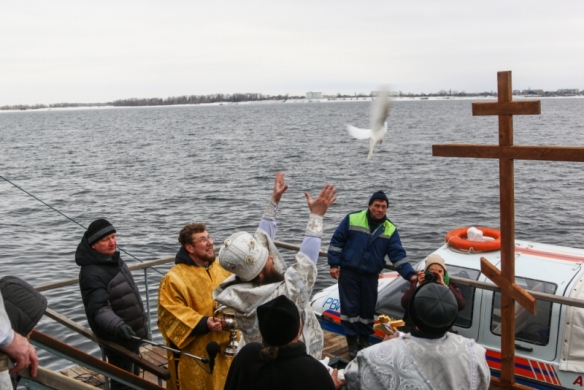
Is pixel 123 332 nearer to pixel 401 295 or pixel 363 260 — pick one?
pixel 363 260

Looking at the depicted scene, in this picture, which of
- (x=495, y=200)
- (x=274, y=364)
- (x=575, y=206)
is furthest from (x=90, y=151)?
(x=274, y=364)

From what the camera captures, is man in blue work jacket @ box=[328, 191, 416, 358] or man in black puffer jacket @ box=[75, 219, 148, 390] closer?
man in black puffer jacket @ box=[75, 219, 148, 390]

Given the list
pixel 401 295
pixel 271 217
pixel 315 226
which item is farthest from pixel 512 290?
pixel 401 295

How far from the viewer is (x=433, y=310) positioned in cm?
307

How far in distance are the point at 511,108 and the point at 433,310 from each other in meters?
2.64

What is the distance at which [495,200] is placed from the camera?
27734 millimetres

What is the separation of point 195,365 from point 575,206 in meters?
24.5

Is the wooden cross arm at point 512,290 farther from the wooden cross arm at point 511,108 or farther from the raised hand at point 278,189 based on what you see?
the raised hand at point 278,189

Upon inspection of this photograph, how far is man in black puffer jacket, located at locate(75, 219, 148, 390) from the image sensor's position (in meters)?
4.87

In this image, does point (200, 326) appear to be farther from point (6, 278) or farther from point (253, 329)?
point (6, 278)

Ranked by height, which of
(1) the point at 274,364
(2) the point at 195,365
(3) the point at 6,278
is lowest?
(2) the point at 195,365

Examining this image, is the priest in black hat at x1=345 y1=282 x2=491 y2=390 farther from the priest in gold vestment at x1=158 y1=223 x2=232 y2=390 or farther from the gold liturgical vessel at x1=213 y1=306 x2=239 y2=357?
the priest in gold vestment at x1=158 y1=223 x2=232 y2=390

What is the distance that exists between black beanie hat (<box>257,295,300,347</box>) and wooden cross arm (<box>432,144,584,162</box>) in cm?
289

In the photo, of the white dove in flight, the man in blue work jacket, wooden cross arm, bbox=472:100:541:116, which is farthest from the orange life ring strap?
wooden cross arm, bbox=472:100:541:116
